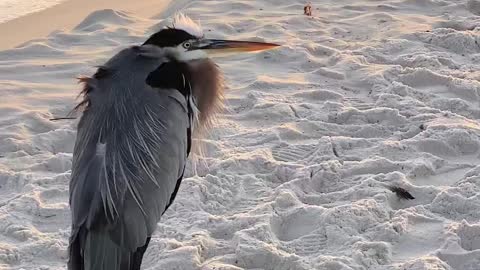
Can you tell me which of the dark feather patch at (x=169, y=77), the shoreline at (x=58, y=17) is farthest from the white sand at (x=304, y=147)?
the dark feather patch at (x=169, y=77)

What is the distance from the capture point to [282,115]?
416 cm

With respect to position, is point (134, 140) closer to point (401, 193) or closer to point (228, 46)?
point (228, 46)

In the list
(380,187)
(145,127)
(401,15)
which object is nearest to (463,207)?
(380,187)

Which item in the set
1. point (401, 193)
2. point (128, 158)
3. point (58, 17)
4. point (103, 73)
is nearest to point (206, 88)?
point (103, 73)

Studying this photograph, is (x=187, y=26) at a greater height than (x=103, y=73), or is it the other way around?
(x=187, y=26)

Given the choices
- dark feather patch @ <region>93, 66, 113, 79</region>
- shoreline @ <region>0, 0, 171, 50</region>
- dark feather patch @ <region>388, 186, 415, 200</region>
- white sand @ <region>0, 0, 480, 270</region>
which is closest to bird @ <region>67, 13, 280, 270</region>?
dark feather patch @ <region>93, 66, 113, 79</region>

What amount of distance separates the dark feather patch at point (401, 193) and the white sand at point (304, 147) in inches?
1.1

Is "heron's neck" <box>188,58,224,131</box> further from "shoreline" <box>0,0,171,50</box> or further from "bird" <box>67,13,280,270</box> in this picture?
"shoreline" <box>0,0,171,50</box>

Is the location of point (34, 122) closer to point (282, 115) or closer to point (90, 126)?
point (282, 115)

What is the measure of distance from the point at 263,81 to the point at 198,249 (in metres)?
1.64

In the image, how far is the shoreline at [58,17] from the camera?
5453 millimetres

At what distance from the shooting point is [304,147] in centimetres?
382

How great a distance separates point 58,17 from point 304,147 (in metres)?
2.71

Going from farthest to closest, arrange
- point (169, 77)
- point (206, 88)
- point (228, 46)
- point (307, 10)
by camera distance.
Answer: point (307, 10), point (206, 88), point (228, 46), point (169, 77)
